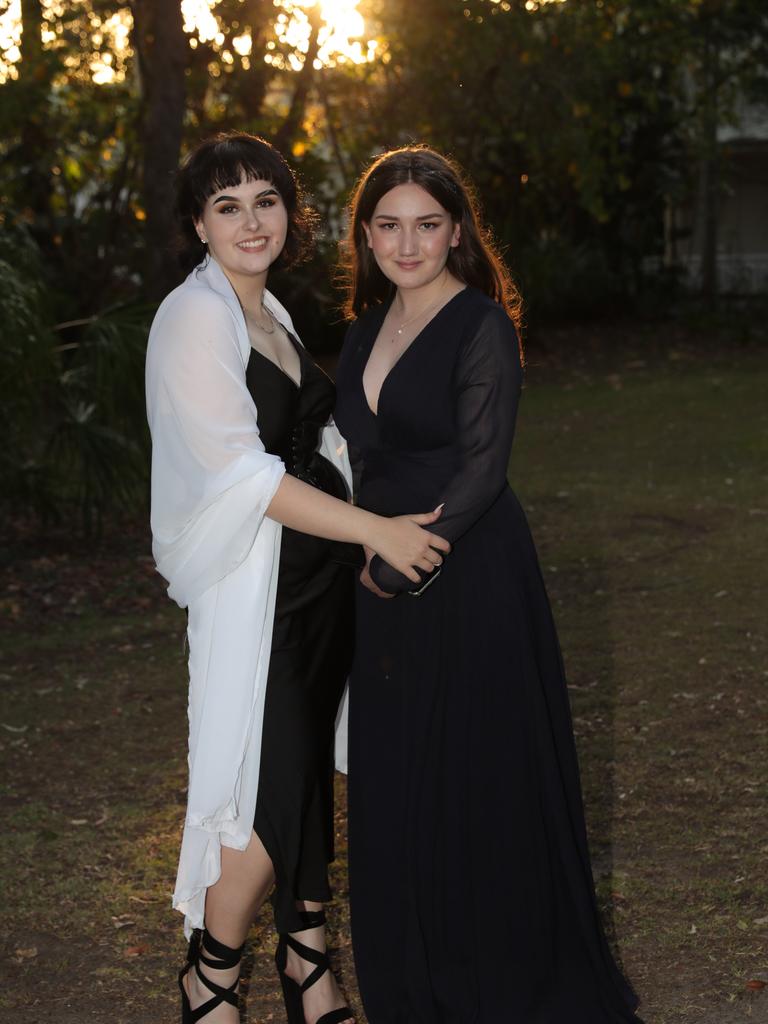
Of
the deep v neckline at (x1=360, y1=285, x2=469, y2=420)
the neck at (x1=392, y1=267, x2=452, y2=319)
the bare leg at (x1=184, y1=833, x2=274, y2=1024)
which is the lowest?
the bare leg at (x1=184, y1=833, x2=274, y2=1024)

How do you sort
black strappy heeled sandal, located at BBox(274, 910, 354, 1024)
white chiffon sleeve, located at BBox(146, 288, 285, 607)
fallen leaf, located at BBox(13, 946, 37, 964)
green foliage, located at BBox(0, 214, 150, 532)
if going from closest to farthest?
white chiffon sleeve, located at BBox(146, 288, 285, 607)
black strappy heeled sandal, located at BBox(274, 910, 354, 1024)
fallen leaf, located at BBox(13, 946, 37, 964)
green foliage, located at BBox(0, 214, 150, 532)

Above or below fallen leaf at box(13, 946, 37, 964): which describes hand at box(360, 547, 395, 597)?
above

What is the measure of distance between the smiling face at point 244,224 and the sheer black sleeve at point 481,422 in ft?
1.78

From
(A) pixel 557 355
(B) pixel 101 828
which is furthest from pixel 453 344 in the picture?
(A) pixel 557 355

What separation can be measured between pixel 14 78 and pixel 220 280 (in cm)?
1107

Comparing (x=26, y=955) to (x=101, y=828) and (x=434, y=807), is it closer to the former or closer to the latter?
(x=101, y=828)

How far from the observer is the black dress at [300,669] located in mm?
3342

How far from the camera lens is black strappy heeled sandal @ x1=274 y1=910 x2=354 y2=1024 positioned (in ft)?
11.6

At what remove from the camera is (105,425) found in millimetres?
9062

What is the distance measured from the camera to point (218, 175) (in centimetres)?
332

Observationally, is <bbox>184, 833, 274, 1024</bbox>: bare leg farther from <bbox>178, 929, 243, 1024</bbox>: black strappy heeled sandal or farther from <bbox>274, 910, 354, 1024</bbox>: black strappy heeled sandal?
<bbox>274, 910, 354, 1024</bbox>: black strappy heeled sandal

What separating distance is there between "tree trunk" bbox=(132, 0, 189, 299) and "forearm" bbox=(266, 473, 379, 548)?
767cm

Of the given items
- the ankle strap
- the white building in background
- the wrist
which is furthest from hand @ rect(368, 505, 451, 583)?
the white building in background

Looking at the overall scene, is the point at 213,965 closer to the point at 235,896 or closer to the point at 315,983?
the point at 235,896
